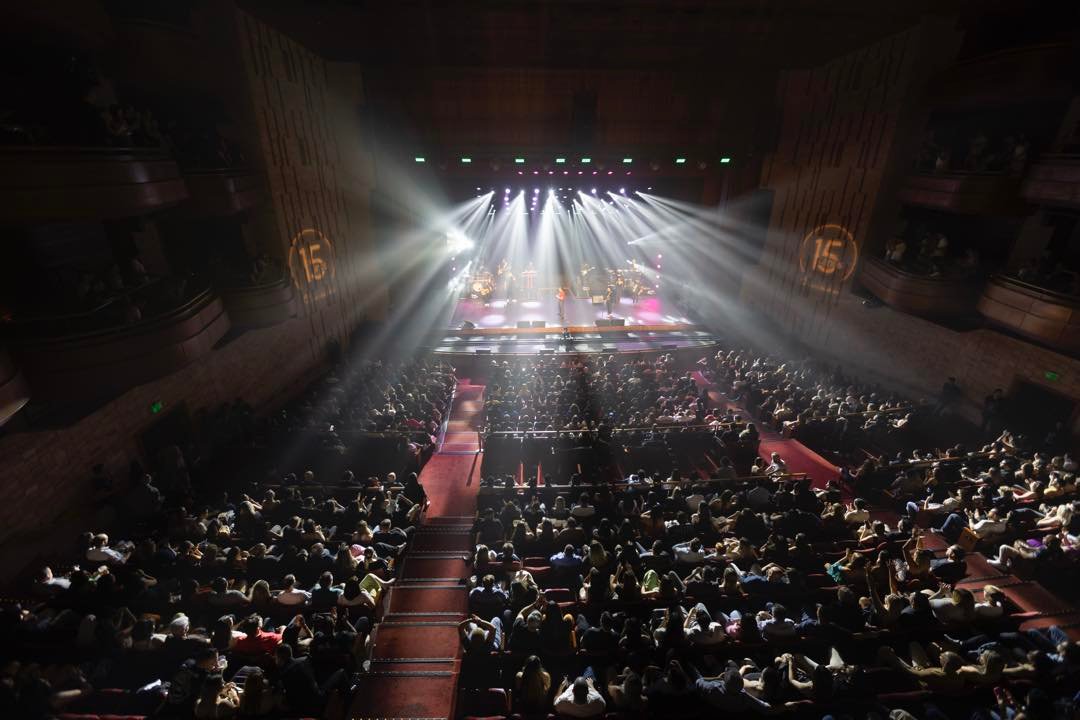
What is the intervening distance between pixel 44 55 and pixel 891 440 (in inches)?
669

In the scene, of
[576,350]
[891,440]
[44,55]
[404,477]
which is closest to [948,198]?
[891,440]

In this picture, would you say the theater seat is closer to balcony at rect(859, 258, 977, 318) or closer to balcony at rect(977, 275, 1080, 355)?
balcony at rect(977, 275, 1080, 355)

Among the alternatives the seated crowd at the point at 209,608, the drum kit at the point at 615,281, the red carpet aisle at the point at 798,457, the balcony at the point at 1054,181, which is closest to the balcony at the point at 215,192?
the seated crowd at the point at 209,608

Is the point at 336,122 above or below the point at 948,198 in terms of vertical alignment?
above

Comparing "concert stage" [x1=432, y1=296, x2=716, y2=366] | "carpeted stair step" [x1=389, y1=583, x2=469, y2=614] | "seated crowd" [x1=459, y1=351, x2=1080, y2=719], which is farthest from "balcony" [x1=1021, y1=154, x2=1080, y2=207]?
"carpeted stair step" [x1=389, y1=583, x2=469, y2=614]

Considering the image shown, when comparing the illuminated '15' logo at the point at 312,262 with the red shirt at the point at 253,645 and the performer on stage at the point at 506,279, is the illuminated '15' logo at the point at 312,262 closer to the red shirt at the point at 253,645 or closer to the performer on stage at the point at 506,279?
the red shirt at the point at 253,645

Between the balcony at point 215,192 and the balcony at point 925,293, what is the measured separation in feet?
50.2

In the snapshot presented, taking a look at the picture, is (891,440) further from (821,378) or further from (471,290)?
(471,290)

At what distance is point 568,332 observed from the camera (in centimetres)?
1770

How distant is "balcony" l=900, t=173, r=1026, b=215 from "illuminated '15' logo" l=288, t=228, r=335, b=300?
52.7 feet

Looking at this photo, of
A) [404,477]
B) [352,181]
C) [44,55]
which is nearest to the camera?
[44,55]

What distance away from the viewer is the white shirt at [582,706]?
13.9 ft

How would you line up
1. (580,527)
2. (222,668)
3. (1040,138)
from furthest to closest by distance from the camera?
1. (1040,138)
2. (580,527)
3. (222,668)

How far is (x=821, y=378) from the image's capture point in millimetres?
12750
